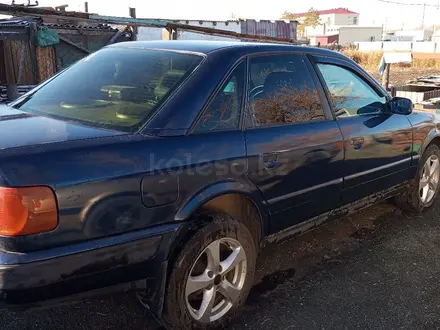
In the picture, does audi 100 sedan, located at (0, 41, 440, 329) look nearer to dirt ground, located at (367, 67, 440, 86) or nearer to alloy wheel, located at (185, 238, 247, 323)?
alloy wheel, located at (185, 238, 247, 323)

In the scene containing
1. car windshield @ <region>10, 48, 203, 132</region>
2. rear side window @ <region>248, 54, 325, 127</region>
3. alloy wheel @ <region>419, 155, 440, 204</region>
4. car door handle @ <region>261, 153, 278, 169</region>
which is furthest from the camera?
alloy wheel @ <region>419, 155, 440, 204</region>

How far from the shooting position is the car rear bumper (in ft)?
6.23

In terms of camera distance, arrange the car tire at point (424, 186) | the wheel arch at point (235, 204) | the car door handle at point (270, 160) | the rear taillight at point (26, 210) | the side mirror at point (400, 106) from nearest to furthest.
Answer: the rear taillight at point (26, 210) < the wheel arch at point (235, 204) < the car door handle at point (270, 160) < the side mirror at point (400, 106) < the car tire at point (424, 186)

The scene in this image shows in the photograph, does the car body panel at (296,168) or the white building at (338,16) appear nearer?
the car body panel at (296,168)

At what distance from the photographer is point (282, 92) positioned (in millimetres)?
3068

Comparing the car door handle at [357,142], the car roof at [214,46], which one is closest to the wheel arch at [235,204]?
the car roof at [214,46]

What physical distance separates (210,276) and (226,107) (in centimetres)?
99

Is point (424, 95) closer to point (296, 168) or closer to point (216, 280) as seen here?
point (296, 168)

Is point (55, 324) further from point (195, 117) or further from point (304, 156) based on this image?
point (304, 156)

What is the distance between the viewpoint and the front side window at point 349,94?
341 cm

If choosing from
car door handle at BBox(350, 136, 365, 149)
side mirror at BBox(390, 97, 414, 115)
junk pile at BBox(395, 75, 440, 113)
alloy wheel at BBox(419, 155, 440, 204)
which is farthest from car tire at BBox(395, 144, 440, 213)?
junk pile at BBox(395, 75, 440, 113)

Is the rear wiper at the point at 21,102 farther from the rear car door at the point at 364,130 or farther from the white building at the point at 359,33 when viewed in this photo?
the white building at the point at 359,33

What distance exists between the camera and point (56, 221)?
1.94 meters

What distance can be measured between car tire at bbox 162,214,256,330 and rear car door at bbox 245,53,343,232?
342 mm
